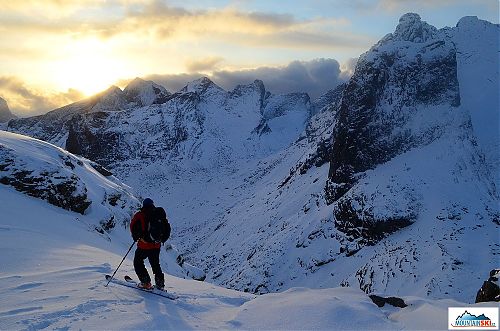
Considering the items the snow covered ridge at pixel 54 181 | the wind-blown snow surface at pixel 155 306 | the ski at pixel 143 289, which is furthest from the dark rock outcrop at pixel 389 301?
the snow covered ridge at pixel 54 181

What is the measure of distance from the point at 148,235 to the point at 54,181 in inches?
621

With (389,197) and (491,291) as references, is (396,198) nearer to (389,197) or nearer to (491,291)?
(389,197)

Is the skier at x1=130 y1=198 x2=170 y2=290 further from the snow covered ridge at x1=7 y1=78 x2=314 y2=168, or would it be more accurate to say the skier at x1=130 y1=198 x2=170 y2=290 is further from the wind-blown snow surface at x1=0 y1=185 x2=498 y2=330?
the snow covered ridge at x1=7 y1=78 x2=314 y2=168

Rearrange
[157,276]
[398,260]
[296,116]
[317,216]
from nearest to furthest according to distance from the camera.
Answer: [157,276]
[398,260]
[317,216]
[296,116]

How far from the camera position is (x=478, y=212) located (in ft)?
122

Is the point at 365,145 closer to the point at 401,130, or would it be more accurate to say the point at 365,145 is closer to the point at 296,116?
the point at 401,130

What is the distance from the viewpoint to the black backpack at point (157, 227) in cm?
987

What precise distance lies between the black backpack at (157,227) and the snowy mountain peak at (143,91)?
168 metres

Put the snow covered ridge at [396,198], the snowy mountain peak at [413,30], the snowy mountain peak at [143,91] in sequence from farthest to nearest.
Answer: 1. the snowy mountain peak at [143,91]
2. the snowy mountain peak at [413,30]
3. the snow covered ridge at [396,198]

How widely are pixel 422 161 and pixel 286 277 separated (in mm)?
19323

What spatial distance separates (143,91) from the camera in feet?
593

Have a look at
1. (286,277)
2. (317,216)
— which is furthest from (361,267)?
(317,216)

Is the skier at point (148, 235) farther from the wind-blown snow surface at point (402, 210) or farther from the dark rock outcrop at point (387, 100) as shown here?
the dark rock outcrop at point (387, 100)

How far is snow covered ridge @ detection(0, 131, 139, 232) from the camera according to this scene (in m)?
22.2
